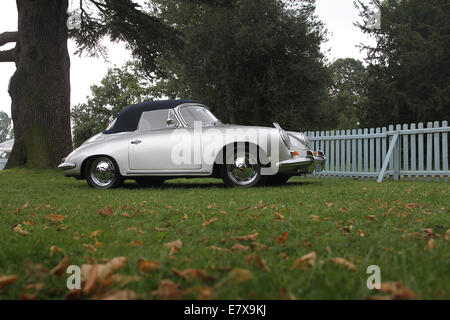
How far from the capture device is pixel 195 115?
827 centimetres

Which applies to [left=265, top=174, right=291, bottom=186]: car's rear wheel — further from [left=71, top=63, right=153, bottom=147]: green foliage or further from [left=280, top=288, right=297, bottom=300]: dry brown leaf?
[left=71, top=63, right=153, bottom=147]: green foliage

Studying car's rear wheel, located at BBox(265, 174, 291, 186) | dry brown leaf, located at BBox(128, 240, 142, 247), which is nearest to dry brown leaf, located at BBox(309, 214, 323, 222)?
dry brown leaf, located at BBox(128, 240, 142, 247)

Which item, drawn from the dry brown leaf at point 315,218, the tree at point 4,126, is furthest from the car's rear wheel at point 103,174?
the tree at point 4,126

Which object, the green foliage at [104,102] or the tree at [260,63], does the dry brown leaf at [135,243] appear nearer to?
the tree at [260,63]

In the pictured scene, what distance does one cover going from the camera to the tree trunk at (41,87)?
39.9ft

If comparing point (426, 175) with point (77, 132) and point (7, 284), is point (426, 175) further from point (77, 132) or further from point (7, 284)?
point (77, 132)

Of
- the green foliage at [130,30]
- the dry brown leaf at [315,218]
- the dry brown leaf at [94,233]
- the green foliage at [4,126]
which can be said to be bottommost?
the dry brown leaf at [94,233]

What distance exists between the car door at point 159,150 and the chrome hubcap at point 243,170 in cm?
63

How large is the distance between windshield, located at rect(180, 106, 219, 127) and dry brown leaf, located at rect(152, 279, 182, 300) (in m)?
6.30

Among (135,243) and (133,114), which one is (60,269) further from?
(133,114)

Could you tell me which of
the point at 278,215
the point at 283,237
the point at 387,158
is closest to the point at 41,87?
the point at 387,158

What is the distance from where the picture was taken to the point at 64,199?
5945mm

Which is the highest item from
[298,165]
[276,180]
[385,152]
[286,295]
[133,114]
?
[133,114]

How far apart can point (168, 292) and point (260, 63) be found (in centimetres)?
2129
